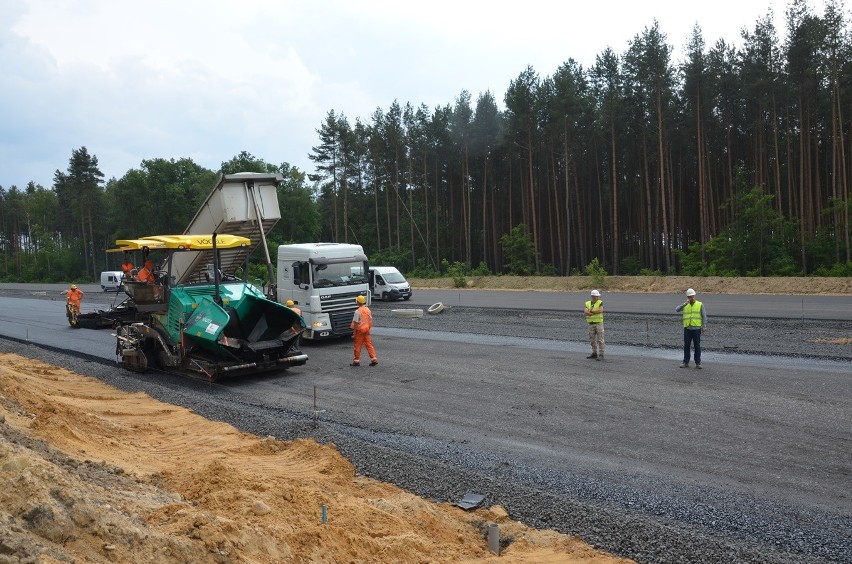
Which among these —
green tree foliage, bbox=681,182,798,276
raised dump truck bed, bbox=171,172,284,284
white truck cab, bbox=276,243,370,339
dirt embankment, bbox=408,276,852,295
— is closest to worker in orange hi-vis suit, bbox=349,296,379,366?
raised dump truck bed, bbox=171,172,284,284

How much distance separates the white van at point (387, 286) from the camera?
34.7 m

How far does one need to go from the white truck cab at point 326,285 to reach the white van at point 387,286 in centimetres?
1459

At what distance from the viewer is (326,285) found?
19031 mm

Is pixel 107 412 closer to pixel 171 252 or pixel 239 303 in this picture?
pixel 239 303

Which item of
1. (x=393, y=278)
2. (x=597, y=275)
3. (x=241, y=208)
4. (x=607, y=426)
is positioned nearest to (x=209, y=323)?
(x=241, y=208)

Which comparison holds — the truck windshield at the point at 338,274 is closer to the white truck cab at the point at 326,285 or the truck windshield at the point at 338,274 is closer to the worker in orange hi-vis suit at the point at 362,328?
the white truck cab at the point at 326,285

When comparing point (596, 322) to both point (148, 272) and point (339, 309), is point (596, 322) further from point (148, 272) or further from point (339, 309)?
point (148, 272)

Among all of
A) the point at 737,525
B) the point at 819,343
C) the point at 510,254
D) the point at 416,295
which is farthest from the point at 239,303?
the point at 510,254

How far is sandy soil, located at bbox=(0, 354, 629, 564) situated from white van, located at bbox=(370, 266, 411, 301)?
24.9 meters

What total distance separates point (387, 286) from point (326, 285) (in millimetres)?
15649

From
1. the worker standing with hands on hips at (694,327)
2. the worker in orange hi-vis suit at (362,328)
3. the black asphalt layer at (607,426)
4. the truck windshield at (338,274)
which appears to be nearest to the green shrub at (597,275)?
the black asphalt layer at (607,426)

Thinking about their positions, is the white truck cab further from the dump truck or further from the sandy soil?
the sandy soil

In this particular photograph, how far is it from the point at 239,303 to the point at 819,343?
48.6ft

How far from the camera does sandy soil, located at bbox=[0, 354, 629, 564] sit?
4418 millimetres
